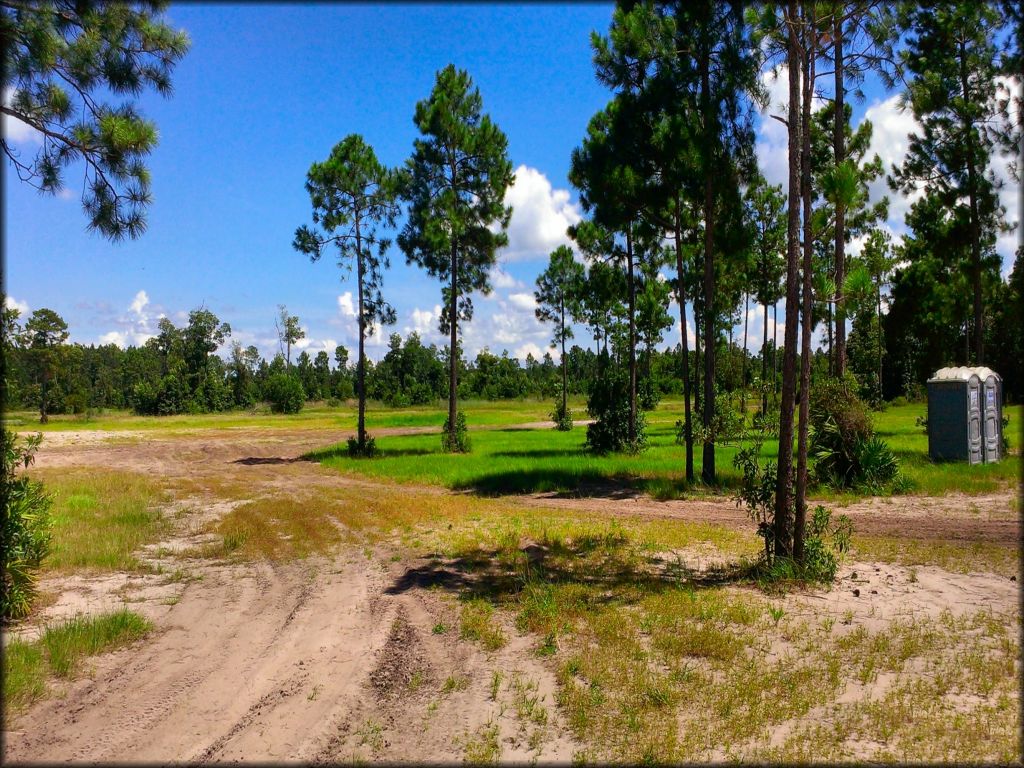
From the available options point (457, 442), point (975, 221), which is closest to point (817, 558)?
point (975, 221)

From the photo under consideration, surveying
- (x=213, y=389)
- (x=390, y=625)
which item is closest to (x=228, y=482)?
(x=390, y=625)

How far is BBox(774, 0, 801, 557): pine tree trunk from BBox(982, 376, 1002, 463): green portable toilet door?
13.1 m

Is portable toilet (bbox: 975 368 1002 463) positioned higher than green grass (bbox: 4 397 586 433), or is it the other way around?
portable toilet (bbox: 975 368 1002 463)

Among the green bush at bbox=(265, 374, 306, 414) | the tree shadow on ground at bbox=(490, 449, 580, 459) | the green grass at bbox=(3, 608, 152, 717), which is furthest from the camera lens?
the green bush at bbox=(265, 374, 306, 414)

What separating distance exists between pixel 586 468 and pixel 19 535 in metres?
14.4

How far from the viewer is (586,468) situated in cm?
1903

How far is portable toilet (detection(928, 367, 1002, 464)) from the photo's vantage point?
17188 millimetres

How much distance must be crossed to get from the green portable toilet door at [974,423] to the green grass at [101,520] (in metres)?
19.7

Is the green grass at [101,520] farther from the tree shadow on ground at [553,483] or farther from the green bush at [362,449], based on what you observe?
the green bush at [362,449]

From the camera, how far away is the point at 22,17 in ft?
18.8

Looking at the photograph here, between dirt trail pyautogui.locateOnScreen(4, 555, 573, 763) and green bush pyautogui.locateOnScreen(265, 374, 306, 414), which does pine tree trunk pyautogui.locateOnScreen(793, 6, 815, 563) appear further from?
green bush pyautogui.locateOnScreen(265, 374, 306, 414)

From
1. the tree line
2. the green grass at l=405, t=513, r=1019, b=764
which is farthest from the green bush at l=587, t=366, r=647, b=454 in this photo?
the green grass at l=405, t=513, r=1019, b=764

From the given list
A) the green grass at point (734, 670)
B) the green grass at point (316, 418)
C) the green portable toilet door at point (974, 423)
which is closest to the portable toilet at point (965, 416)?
the green portable toilet door at point (974, 423)

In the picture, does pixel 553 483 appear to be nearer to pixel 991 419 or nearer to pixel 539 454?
pixel 539 454
